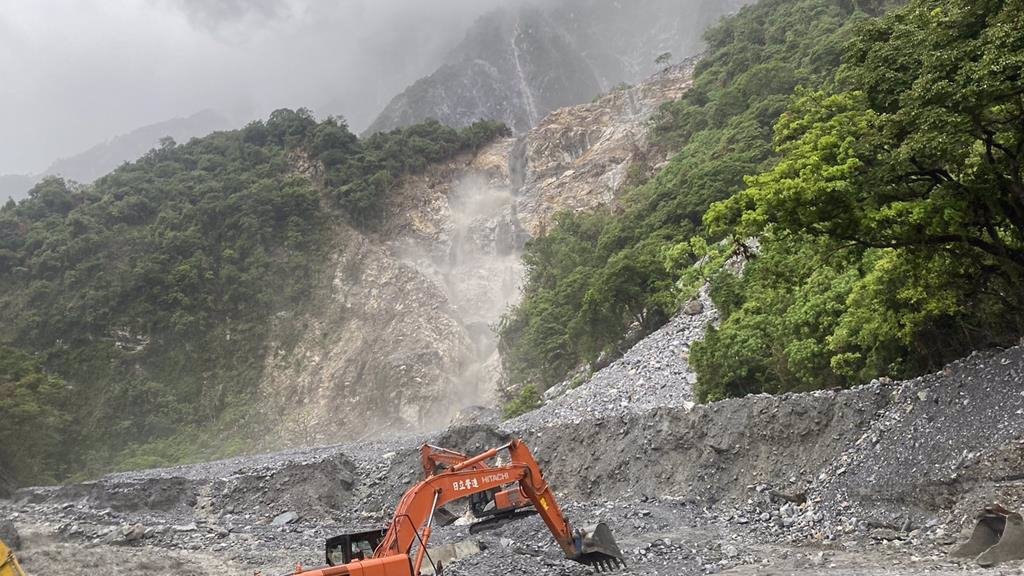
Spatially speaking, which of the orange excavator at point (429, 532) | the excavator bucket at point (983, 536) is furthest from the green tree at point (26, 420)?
the excavator bucket at point (983, 536)

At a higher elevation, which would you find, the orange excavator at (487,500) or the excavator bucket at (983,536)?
the orange excavator at (487,500)

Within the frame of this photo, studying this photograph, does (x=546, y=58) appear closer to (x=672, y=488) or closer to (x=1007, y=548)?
(x=672, y=488)

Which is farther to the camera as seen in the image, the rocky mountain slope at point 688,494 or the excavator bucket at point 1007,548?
the rocky mountain slope at point 688,494

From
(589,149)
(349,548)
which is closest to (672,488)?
(349,548)

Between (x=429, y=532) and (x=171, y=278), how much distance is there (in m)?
49.3

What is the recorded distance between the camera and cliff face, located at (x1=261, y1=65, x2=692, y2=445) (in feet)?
152

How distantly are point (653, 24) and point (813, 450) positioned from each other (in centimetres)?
14483

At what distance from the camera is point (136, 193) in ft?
190

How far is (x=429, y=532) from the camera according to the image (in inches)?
304

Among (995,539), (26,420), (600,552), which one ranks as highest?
(26,420)

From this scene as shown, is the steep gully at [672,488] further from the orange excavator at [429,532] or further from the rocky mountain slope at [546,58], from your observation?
the rocky mountain slope at [546,58]

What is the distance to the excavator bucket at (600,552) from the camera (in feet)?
31.4

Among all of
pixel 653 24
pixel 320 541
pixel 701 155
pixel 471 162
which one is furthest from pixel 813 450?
pixel 653 24

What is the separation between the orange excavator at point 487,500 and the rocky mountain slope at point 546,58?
325 ft
